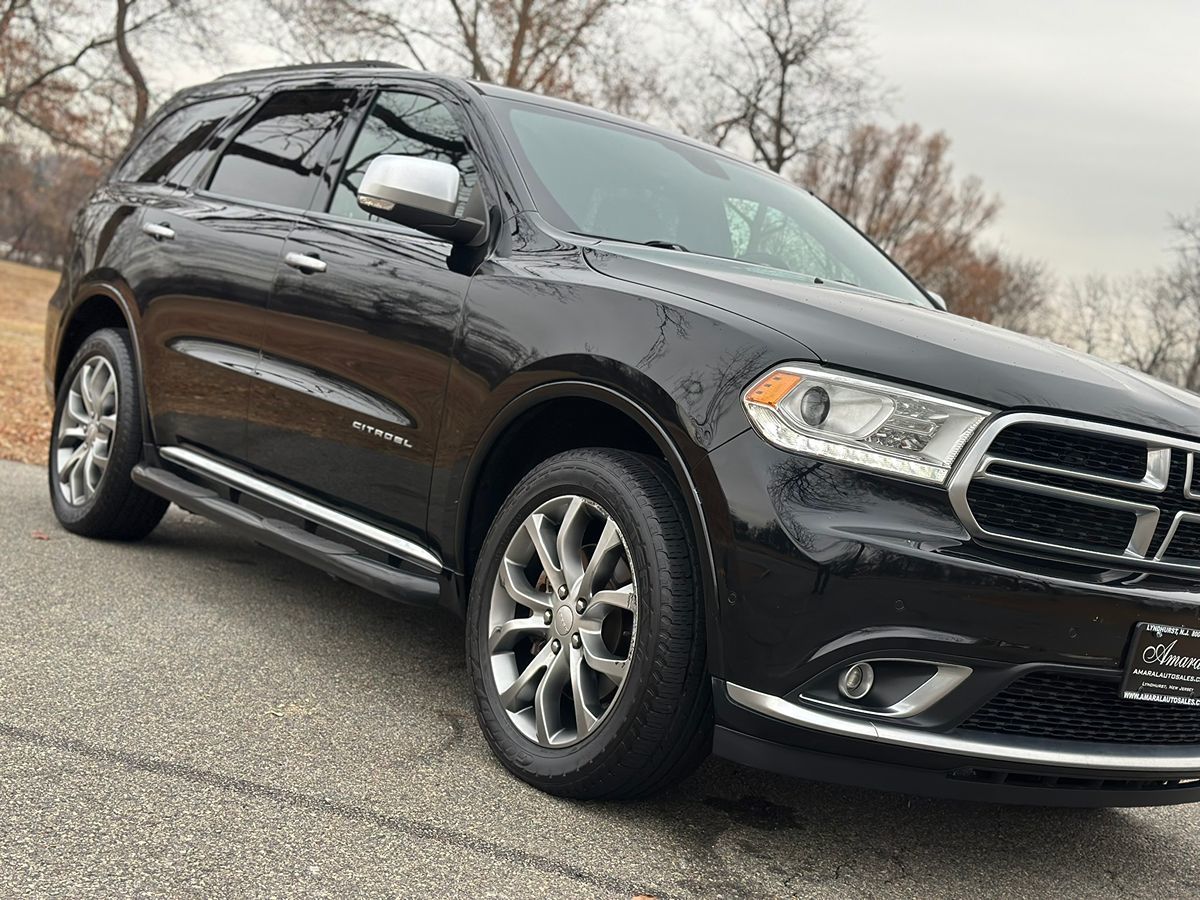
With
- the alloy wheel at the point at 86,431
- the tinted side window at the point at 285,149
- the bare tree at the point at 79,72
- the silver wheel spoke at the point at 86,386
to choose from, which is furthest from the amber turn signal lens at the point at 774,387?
the bare tree at the point at 79,72

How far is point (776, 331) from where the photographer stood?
2658 mm

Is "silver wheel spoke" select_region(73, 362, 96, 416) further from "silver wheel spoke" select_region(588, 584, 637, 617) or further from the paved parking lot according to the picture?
"silver wheel spoke" select_region(588, 584, 637, 617)

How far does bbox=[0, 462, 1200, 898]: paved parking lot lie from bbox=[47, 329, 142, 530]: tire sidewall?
704 mm

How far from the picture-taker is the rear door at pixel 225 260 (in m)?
4.26

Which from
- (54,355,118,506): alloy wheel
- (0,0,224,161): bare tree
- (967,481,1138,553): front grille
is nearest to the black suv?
(967,481,1138,553): front grille

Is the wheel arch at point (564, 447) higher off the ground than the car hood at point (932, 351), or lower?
lower

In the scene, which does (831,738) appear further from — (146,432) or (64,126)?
(64,126)

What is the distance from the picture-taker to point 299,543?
3859 mm

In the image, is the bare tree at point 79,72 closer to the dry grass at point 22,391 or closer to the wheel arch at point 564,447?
the dry grass at point 22,391

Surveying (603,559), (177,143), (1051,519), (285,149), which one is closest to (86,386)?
(177,143)

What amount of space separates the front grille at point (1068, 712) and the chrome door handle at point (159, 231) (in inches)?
140

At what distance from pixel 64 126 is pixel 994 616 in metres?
29.3

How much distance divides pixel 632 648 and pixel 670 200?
1.73 meters

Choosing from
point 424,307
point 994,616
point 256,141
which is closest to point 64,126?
point 256,141
